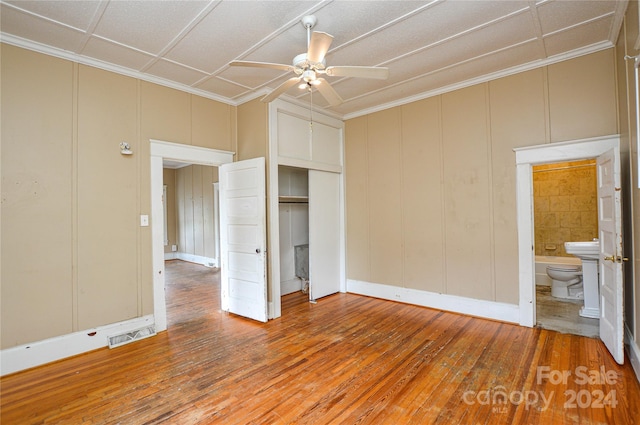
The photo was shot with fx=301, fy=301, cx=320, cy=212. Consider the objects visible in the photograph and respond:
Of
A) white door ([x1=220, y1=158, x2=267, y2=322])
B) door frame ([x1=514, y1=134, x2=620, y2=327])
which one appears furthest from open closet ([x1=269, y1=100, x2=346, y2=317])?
door frame ([x1=514, y1=134, x2=620, y2=327])

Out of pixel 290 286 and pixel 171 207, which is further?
pixel 171 207

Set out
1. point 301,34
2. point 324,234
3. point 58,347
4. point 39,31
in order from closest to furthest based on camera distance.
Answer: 1. point 39,31
2. point 301,34
3. point 58,347
4. point 324,234

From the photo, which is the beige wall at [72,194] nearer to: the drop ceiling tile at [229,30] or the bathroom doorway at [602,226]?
the drop ceiling tile at [229,30]

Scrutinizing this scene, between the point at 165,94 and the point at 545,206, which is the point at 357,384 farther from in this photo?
the point at 545,206

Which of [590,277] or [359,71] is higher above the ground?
[359,71]

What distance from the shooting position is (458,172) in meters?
4.16

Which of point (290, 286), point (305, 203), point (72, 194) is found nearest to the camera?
point (72, 194)

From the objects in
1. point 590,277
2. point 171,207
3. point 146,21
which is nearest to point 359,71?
point 146,21

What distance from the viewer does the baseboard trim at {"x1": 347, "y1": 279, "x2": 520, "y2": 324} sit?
12.4 feet

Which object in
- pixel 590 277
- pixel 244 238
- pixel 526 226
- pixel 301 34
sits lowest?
pixel 590 277

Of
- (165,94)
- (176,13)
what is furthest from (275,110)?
(176,13)

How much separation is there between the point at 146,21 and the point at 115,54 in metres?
0.83

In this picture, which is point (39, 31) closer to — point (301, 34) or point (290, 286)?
point (301, 34)

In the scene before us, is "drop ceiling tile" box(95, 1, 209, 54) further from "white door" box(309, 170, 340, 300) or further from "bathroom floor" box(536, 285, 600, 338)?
"bathroom floor" box(536, 285, 600, 338)
